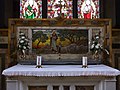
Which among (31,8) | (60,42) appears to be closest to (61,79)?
(60,42)

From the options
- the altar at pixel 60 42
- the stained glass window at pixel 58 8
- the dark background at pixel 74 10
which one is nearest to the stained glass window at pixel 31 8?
the dark background at pixel 74 10

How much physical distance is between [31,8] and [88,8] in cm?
162

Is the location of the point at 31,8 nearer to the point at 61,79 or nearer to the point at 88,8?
the point at 88,8

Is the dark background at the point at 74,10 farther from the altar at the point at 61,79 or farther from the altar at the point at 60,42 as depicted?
the altar at the point at 61,79

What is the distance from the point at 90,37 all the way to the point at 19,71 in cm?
209

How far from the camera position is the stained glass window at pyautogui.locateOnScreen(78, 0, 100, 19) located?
8.10m

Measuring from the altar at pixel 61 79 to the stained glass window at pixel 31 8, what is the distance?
8.95ft

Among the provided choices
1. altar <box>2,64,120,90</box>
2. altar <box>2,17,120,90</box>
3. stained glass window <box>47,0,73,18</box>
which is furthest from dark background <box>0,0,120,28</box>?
altar <box>2,64,120,90</box>

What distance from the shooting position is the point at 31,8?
26.5 feet

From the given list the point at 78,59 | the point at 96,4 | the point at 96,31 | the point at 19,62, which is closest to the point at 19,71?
the point at 19,62

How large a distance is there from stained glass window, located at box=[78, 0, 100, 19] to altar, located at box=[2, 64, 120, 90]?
9.35 ft

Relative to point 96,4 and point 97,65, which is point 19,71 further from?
point 96,4

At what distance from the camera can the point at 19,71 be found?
539 centimetres

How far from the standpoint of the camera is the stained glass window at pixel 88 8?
319 inches
